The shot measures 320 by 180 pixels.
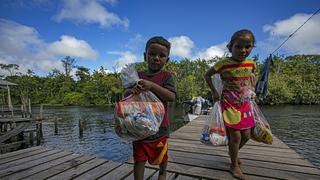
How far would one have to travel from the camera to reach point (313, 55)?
177ft

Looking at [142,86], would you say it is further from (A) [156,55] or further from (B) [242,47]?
(B) [242,47]

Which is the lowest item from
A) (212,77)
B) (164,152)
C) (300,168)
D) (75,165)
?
(300,168)

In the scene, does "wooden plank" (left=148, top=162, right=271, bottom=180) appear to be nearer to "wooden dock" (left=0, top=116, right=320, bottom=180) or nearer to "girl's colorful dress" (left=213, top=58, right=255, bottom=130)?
"wooden dock" (left=0, top=116, right=320, bottom=180)

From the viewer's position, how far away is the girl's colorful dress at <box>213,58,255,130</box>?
2.67 meters

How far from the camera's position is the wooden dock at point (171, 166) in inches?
105

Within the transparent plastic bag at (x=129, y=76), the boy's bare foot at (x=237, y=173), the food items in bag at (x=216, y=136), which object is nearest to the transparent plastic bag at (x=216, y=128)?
the food items in bag at (x=216, y=136)

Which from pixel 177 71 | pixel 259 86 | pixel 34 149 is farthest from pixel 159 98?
pixel 177 71

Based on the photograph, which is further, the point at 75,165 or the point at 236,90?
the point at 75,165

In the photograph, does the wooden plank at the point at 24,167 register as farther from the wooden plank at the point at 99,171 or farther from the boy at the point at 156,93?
the boy at the point at 156,93

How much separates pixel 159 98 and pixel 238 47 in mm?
1337

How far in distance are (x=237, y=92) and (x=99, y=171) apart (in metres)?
2.06

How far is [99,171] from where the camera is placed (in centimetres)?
276

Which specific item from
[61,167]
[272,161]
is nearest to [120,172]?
[61,167]

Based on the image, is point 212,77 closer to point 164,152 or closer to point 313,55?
point 164,152
